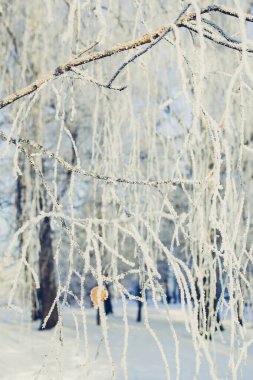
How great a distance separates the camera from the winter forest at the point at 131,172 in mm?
1200

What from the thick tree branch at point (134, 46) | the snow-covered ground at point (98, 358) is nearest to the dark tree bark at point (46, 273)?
the snow-covered ground at point (98, 358)

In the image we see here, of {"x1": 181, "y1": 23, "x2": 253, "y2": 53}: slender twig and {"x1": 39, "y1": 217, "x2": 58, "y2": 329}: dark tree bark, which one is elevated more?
{"x1": 181, "y1": 23, "x2": 253, "y2": 53}: slender twig

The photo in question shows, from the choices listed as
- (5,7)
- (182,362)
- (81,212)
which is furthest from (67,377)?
(81,212)

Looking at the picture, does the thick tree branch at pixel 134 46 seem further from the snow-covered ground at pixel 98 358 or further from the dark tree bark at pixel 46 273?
the dark tree bark at pixel 46 273

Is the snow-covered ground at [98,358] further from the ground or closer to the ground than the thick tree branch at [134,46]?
closer to the ground

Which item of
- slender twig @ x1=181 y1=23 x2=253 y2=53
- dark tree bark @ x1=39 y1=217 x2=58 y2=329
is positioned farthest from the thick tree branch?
dark tree bark @ x1=39 y1=217 x2=58 y2=329

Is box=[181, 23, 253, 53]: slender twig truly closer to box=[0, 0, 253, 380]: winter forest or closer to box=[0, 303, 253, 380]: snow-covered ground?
box=[0, 0, 253, 380]: winter forest

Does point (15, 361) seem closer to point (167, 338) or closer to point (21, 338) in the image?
point (21, 338)

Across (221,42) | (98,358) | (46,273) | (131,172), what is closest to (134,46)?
(221,42)

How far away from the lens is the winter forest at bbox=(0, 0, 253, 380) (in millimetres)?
1200

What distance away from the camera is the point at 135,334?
30.8ft

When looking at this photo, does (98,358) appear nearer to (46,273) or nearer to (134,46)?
(46,273)

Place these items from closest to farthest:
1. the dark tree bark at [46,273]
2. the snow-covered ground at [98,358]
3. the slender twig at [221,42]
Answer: the slender twig at [221,42], the snow-covered ground at [98,358], the dark tree bark at [46,273]

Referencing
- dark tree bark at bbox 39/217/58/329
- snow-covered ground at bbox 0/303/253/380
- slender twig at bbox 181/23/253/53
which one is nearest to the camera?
slender twig at bbox 181/23/253/53
